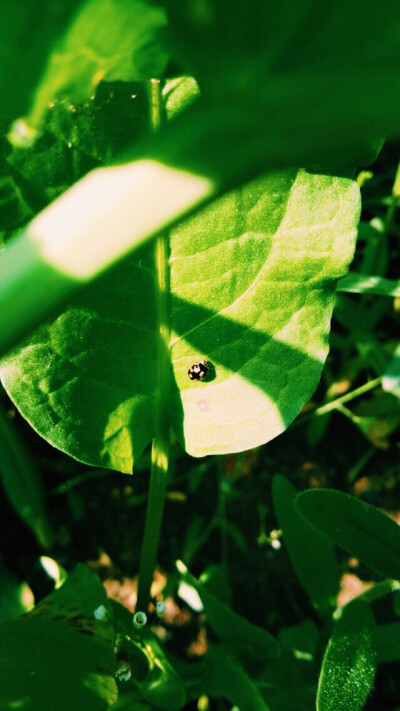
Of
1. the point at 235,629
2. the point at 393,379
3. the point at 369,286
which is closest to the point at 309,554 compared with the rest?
the point at 235,629

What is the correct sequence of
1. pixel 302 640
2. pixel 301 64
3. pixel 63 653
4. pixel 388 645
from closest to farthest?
pixel 301 64 → pixel 63 653 → pixel 388 645 → pixel 302 640

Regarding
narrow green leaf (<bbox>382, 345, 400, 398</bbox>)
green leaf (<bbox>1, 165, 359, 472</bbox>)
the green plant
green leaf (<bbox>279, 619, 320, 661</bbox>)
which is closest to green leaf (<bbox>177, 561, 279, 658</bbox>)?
the green plant

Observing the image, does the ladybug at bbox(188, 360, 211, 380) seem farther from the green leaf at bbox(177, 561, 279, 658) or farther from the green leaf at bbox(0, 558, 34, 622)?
the green leaf at bbox(0, 558, 34, 622)

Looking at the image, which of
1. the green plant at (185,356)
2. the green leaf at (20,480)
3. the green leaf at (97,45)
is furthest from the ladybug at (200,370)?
the green leaf at (20,480)

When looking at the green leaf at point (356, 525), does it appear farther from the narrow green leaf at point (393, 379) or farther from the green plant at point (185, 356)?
the narrow green leaf at point (393, 379)

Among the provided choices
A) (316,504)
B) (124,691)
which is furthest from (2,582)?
(316,504)

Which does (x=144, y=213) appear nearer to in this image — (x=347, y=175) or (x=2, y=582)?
(x=347, y=175)

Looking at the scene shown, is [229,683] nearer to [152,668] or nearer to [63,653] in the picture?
[152,668]
